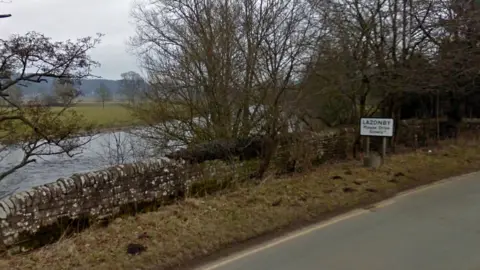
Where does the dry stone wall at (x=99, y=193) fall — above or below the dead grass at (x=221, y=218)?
above

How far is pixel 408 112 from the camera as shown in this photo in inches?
942

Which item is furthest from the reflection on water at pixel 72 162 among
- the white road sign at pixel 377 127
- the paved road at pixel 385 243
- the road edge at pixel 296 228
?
the paved road at pixel 385 243

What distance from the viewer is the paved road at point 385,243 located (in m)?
4.82

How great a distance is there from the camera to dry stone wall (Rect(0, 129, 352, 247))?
18.4 ft

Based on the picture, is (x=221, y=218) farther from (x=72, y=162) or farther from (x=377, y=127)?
(x=72, y=162)

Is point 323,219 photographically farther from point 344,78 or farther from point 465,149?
point 465,149

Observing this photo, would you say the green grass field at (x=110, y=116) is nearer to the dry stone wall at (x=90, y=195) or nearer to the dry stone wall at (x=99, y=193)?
the dry stone wall at (x=99, y=193)

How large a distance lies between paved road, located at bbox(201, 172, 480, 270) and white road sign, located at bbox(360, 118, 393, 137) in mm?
3610

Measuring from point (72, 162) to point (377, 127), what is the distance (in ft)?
40.2

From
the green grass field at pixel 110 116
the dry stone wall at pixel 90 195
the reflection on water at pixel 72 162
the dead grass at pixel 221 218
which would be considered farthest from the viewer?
the reflection on water at pixel 72 162

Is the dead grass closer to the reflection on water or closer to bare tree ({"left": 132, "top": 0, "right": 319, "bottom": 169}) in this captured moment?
bare tree ({"left": 132, "top": 0, "right": 319, "bottom": 169})

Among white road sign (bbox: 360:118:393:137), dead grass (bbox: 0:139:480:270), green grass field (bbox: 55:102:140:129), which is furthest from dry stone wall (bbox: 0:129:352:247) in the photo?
green grass field (bbox: 55:102:140:129)

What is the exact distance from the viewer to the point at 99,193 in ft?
22.7

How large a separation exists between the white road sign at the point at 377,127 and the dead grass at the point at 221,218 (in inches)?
35.6
